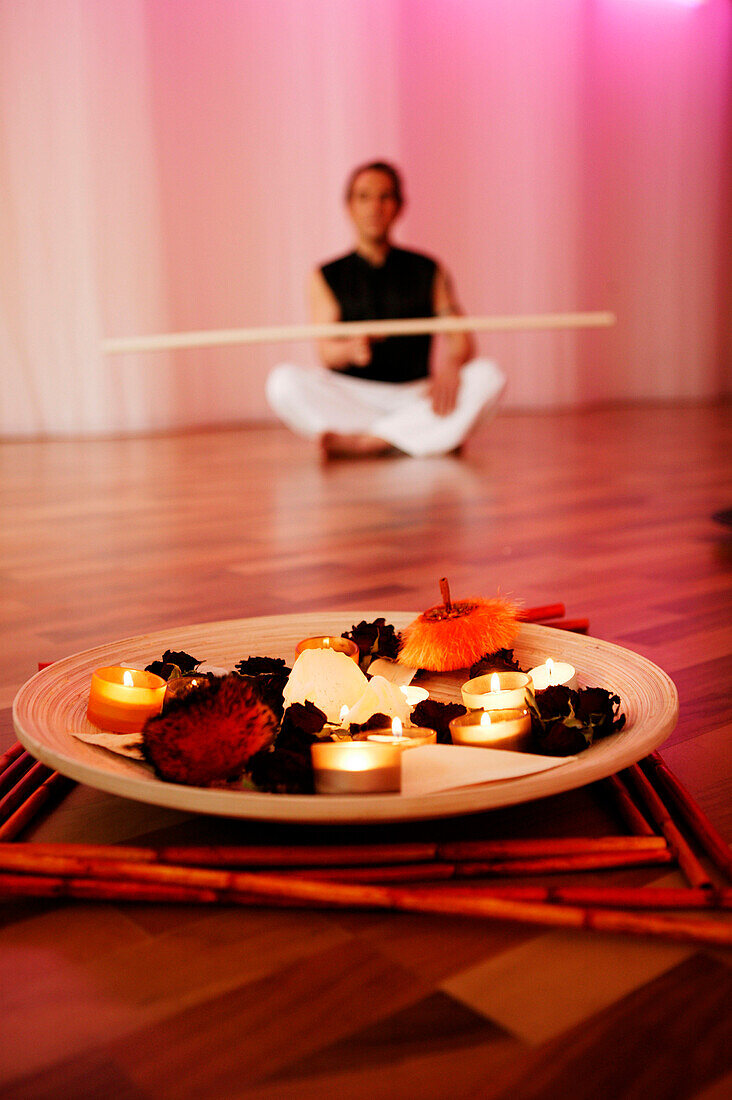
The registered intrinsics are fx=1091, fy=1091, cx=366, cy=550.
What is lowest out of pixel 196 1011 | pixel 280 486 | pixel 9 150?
pixel 280 486

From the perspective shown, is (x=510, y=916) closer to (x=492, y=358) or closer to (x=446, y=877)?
(x=446, y=877)

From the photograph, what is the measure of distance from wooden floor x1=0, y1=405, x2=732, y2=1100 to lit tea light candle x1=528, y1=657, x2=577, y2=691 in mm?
92

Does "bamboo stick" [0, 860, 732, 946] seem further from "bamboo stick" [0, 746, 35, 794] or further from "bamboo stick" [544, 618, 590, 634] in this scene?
"bamboo stick" [544, 618, 590, 634]

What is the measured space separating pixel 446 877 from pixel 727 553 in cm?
124

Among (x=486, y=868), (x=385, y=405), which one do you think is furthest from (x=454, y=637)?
(x=385, y=405)

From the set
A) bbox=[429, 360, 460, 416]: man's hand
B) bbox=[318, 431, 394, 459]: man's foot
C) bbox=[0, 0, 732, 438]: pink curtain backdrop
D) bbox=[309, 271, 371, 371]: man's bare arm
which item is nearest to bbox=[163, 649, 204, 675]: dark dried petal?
bbox=[318, 431, 394, 459]: man's foot

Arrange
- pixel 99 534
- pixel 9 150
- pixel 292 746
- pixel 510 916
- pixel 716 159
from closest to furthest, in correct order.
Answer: pixel 510 916, pixel 292 746, pixel 99 534, pixel 9 150, pixel 716 159

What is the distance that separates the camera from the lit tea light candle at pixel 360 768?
617mm

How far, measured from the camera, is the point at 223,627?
0.94m

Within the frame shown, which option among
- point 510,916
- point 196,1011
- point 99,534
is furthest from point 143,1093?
point 99,534

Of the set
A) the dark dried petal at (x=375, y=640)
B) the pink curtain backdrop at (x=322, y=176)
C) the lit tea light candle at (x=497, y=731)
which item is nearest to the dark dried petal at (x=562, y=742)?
the lit tea light candle at (x=497, y=731)

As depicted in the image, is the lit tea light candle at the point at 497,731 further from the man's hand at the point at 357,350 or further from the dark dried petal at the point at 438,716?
the man's hand at the point at 357,350

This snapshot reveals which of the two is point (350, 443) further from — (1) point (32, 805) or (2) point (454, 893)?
(2) point (454, 893)

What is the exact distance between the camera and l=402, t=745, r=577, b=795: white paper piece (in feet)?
2.05
